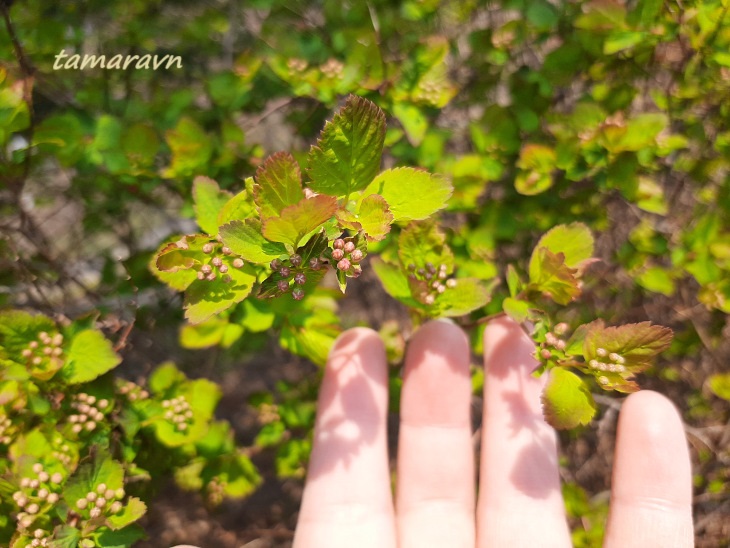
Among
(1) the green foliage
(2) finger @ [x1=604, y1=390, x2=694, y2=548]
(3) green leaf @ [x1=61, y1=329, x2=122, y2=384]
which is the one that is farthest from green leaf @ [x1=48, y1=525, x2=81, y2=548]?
(2) finger @ [x1=604, y1=390, x2=694, y2=548]

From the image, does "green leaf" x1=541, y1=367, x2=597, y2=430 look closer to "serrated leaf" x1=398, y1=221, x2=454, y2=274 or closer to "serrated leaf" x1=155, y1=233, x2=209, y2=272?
"serrated leaf" x1=398, y1=221, x2=454, y2=274

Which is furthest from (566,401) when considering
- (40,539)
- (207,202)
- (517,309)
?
(40,539)

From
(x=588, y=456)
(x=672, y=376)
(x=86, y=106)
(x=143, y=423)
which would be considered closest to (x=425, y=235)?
(x=143, y=423)

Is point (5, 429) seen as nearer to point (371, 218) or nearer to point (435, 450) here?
point (371, 218)

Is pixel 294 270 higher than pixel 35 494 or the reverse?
higher

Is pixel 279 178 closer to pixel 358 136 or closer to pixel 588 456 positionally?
pixel 358 136
